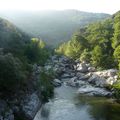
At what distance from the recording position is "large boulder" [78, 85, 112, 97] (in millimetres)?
84000

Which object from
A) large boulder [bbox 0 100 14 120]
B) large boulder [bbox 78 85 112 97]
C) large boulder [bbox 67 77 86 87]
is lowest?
large boulder [bbox 67 77 86 87]

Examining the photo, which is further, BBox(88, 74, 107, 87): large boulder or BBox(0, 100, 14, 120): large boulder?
BBox(88, 74, 107, 87): large boulder

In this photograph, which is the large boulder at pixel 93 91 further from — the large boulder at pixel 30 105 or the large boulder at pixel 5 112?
the large boulder at pixel 5 112

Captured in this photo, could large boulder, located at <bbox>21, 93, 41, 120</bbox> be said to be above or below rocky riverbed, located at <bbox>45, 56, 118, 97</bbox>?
above

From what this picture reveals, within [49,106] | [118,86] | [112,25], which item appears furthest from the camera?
[112,25]

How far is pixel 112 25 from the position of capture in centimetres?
14112

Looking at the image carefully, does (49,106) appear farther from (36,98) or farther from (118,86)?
(118,86)

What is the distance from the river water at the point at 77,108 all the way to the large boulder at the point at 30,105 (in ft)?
3.79

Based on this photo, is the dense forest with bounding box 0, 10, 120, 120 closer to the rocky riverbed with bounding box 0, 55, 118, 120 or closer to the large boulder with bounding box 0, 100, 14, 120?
the rocky riverbed with bounding box 0, 55, 118, 120

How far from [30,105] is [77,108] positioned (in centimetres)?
1109

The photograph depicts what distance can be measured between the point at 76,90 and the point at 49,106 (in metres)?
20.2

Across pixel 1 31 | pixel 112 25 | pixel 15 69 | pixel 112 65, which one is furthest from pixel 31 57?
pixel 112 25

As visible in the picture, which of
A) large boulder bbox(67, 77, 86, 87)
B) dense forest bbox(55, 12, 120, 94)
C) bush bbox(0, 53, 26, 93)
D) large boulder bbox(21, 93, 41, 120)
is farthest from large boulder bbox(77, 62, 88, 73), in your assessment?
bush bbox(0, 53, 26, 93)

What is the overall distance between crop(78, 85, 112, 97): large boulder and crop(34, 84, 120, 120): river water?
3150mm
